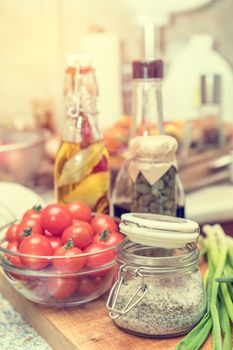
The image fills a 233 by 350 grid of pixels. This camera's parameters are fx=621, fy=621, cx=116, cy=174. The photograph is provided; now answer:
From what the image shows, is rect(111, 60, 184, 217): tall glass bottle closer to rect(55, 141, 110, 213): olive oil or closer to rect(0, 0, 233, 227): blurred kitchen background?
rect(55, 141, 110, 213): olive oil

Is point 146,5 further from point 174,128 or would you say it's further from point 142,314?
point 142,314

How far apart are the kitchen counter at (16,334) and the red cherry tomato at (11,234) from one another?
0.38 feet

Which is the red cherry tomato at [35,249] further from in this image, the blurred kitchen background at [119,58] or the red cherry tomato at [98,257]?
the blurred kitchen background at [119,58]

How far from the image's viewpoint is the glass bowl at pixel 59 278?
84 cm

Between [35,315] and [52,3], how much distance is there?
6.33 feet

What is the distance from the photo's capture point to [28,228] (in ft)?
2.86

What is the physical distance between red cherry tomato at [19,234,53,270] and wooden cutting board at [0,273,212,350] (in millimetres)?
73

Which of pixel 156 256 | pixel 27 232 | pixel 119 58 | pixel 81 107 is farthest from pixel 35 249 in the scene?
pixel 119 58

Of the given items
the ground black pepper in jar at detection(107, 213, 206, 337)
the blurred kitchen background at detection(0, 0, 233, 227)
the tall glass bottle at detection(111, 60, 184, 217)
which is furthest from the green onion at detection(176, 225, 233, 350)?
the blurred kitchen background at detection(0, 0, 233, 227)

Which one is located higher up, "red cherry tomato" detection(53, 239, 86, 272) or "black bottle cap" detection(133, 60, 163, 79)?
"black bottle cap" detection(133, 60, 163, 79)

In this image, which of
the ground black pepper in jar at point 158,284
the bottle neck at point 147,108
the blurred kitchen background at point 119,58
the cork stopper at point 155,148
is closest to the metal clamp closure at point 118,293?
the ground black pepper in jar at point 158,284

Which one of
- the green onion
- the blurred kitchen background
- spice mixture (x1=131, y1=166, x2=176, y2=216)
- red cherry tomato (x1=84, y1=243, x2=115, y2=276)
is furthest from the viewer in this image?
the blurred kitchen background

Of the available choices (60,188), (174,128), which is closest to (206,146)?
(174,128)

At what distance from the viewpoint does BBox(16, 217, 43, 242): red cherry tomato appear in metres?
0.87
